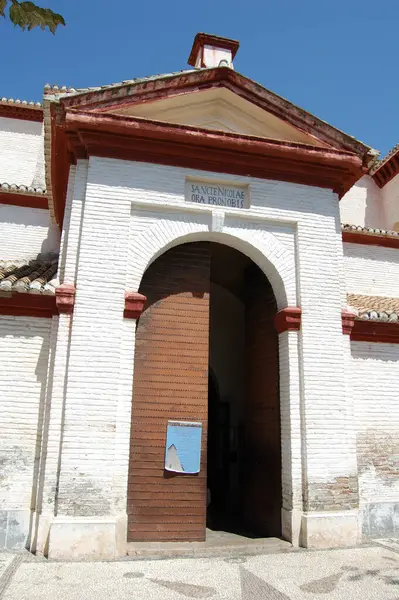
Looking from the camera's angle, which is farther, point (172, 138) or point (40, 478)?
point (172, 138)

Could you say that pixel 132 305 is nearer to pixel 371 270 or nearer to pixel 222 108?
pixel 222 108

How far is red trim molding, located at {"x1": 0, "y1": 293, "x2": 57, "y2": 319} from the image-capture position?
6141 mm

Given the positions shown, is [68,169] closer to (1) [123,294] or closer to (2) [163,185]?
(2) [163,185]

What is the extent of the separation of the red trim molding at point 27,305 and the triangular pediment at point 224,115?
2.93 metres

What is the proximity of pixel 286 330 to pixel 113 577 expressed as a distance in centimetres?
355

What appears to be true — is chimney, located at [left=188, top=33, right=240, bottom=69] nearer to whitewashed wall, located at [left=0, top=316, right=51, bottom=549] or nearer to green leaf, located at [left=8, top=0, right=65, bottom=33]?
whitewashed wall, located at [left=0, top=316, right=51, bottom=549]

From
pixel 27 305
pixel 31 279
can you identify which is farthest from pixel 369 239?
pixel 27 305

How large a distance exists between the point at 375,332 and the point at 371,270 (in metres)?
3.25

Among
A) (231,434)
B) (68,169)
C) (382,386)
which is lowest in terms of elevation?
(231,434)

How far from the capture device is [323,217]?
7234 millimetres

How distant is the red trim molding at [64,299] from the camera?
5.96 m

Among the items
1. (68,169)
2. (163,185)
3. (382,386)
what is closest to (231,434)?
(382,386)

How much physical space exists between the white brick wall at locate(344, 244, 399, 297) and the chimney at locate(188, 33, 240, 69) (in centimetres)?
430

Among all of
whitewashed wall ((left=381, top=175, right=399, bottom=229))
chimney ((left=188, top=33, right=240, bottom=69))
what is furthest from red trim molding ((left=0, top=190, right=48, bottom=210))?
whitewashed wall ((left=381, top=175, right=399, bottom=229))
